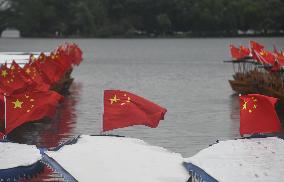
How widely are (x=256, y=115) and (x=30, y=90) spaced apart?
288 inches

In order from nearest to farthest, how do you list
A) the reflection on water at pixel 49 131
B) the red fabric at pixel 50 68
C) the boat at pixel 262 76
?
the reflection on water at pixel 49 131 → the boat at pixel 262 76 → the red fabric at pixel 50 68

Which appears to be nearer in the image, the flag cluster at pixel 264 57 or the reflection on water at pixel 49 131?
the reflection on water at pixel 49 131

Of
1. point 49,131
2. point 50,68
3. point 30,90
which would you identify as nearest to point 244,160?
point 30,90

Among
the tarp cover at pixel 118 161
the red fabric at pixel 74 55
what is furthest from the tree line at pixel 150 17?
the tarp cover at pixel 118 161

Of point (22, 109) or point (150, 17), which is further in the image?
point (150, 17)

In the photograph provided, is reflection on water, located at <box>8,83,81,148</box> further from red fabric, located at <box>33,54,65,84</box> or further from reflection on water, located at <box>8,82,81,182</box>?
red fabric, located at <box>33,54,65,84</box>

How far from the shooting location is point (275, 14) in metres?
134

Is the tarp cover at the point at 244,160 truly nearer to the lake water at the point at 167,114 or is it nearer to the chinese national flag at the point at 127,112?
the chinese national flag at the point at 127,112

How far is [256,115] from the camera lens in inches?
623

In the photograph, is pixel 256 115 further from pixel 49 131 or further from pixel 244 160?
pixel 49 131

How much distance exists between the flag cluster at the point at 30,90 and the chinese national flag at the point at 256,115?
14.6 feet

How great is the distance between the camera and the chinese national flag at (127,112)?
14461 mm

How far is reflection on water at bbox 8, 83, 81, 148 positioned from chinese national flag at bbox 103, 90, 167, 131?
19.2 ft

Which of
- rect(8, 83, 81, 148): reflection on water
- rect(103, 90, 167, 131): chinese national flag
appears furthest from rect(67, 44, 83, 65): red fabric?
rect(103, 90, 167, 131): chinese national flag
